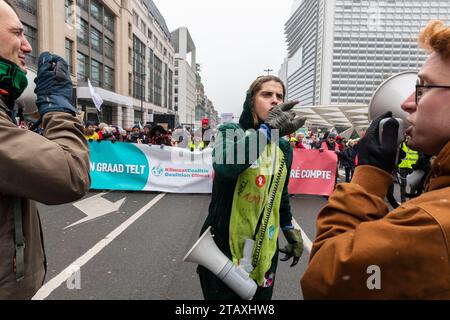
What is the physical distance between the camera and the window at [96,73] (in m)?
37.0

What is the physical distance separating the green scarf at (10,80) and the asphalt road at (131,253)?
172 centimetres

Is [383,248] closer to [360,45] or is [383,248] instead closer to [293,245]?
[293,245]

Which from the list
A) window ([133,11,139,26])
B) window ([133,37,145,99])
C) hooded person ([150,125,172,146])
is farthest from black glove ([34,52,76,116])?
window ([133,11,139,26])

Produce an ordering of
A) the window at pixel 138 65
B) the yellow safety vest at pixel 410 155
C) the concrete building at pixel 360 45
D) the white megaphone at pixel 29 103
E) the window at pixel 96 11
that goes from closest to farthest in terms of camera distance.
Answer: the yellow safety vest at pixel 410 155, the white megaphone at pixel 29 103, the window at pixel 96 11, the window at pixel 138 65, the concrete building at pixel 360 45

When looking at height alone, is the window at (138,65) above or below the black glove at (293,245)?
above

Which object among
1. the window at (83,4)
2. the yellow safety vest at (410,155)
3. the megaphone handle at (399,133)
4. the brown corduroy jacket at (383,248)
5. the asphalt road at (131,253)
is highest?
the window at (83,4)

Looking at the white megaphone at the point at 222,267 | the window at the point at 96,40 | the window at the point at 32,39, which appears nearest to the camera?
the white megaphone at the point at 222,267

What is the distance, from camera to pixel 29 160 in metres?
0.99

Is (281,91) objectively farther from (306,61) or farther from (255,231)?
(306,61)

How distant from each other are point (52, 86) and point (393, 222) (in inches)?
53.1

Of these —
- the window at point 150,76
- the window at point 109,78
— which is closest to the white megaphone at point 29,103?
the window at point 109,78

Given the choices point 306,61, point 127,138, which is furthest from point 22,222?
point 306,61

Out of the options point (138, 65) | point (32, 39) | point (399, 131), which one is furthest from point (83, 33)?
point (399, 131)

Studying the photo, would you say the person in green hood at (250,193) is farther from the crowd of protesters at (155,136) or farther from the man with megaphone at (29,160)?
the crowd of protesters at (155,136)
